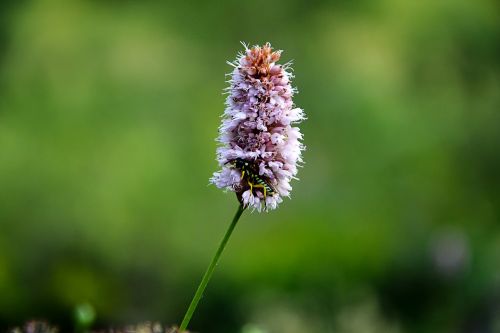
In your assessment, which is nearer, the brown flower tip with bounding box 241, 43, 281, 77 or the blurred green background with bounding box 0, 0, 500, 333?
the brown flower tip with bounding box 241, 43, 281, 77

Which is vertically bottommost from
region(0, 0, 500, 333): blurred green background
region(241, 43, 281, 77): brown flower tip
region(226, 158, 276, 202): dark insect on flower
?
region(226, 158, 276, 202): dark insect on flower

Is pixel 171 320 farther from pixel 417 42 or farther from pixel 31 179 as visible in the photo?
pixel 417 42

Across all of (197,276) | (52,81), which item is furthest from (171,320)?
(52,81)

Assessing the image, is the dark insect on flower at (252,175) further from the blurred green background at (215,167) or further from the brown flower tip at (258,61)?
→ the blurred green background at (215,167)

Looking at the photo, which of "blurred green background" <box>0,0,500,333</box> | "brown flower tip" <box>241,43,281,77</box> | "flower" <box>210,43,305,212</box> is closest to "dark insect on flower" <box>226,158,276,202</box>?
"flower" <box>210,43,305,212</box>

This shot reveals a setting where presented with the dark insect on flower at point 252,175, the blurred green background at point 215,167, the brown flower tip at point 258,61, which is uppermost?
the blurred green background at point 215,167

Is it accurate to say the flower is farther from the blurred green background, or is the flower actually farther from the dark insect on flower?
the blurred green background

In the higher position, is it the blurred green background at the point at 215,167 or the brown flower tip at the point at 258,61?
the blurred green background at the point at 215,167

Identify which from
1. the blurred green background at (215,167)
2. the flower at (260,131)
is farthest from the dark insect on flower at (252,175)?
the blurred green background at (215,167)
